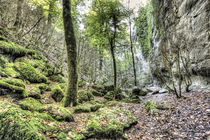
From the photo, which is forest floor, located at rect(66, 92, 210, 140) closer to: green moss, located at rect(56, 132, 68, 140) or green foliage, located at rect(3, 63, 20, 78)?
green moss, located at rect(56, 132, 68, 140)

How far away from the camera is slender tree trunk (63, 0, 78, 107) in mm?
5738

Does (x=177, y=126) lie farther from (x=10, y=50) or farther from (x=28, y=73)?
(x=10, y=50)

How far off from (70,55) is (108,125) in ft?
13.4

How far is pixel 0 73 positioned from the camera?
4.84 m

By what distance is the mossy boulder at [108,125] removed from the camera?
3.59m

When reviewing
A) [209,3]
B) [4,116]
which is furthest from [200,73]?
[4,116]

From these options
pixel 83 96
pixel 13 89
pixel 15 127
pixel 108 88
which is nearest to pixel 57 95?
pixel 83 96

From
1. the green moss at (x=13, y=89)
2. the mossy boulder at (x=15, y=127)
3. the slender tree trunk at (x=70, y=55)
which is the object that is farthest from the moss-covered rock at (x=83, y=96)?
the mossy boulder at (x=15, y=127)

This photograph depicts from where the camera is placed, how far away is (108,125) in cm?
385

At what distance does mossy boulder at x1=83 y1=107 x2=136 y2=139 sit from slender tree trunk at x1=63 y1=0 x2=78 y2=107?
7.66 feet

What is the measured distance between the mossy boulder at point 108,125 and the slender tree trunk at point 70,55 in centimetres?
234

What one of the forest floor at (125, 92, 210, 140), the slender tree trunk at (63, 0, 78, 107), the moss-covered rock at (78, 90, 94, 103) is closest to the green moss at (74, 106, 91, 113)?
the slender tree trunk at (63, 0, 78, 107)

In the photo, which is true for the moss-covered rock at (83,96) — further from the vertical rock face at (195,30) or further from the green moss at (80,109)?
the vertical rock face at (195,30)

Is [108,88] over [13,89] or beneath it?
beneath
